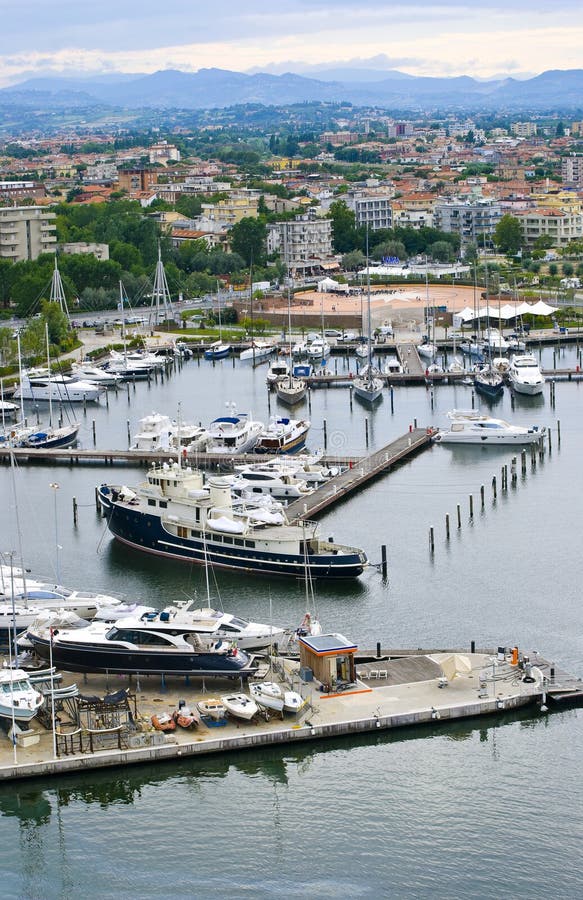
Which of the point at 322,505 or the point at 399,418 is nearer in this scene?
the point at 322,505

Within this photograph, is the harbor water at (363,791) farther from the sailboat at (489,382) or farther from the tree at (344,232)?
the tree at (344,232)

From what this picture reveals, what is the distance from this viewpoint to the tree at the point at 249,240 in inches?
3073

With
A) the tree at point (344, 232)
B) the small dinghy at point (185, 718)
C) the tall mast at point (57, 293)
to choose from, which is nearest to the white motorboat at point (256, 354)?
the tall mast at point (57, 293)

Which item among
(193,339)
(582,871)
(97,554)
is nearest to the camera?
(582,871)

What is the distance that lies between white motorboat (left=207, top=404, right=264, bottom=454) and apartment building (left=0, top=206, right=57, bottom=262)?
32317mm

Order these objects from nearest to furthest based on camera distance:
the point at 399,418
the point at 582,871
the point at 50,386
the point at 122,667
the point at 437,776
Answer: the point at 582,871
the point at 437,776
the point at 122,667
the point at 399,418
the point at 50,386

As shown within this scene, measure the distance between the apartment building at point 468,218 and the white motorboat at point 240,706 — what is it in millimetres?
69219

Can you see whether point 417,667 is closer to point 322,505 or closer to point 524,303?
point 322,505

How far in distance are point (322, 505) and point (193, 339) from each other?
28.1 m

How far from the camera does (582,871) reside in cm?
1745

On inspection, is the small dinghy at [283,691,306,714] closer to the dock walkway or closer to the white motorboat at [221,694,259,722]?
the white motorboat at [221,694,259,722]

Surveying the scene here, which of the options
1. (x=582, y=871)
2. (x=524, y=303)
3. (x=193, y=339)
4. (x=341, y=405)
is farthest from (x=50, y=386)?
(x=582, y=871)

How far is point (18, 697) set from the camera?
2014 cm

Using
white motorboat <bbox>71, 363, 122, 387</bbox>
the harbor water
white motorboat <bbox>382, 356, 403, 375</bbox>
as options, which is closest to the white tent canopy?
white motorboat <bbox>382, 356, 403, 375</bbox>
